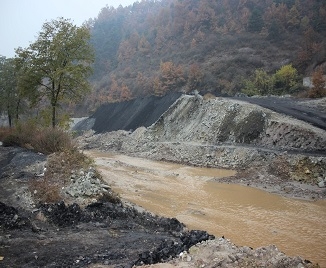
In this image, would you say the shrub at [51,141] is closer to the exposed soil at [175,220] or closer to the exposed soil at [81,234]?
the exposed soil at [175,220]

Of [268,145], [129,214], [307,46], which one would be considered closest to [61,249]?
[129,214]

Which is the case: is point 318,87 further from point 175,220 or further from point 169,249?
point 169,249

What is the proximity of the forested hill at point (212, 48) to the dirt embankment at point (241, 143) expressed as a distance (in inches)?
752

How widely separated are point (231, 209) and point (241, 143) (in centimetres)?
1137

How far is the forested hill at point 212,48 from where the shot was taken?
53.1m

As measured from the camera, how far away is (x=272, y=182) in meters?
17.8

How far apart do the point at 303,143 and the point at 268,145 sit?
2713 mm

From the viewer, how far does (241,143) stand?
24406mm

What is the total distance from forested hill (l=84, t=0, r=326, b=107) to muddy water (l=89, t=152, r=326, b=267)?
1238 inches

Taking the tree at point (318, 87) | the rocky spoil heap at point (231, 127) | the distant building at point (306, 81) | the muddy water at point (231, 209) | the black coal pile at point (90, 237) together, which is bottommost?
the muddy water at point (231, 209)

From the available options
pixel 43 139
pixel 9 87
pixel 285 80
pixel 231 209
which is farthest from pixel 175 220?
pixel 285 80

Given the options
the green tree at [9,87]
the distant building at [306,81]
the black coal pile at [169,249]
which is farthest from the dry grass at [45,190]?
the distant building at [306,81]

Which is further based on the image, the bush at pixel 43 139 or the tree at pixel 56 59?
the tree at pixel 56 59

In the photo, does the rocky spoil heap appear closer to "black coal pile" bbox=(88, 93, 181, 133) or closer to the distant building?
"black coal pile" bbox=(88, 93, 181, 133)
